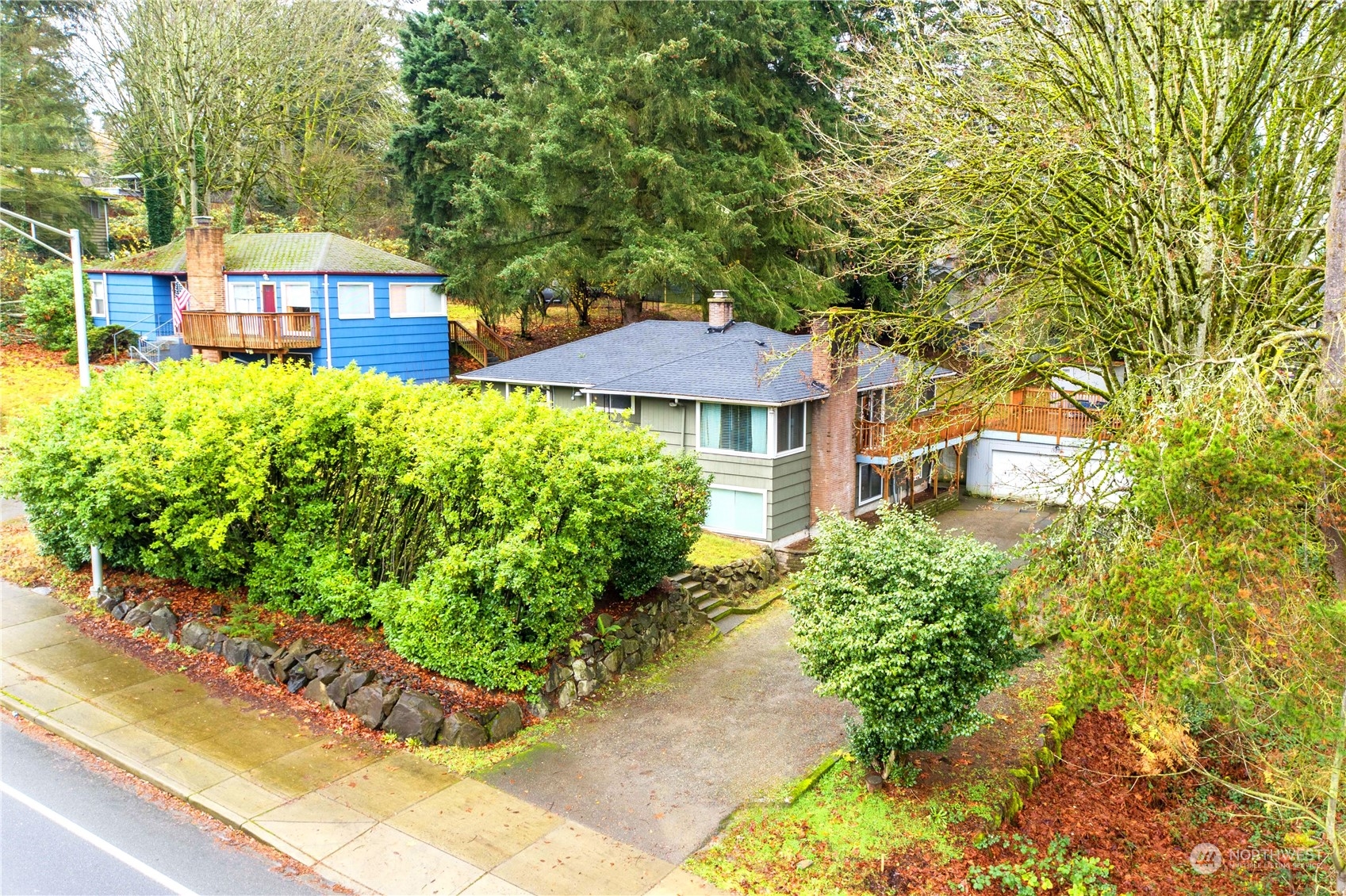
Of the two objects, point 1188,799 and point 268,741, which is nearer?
point 1188,799

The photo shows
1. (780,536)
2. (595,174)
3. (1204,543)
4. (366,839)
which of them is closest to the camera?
(1204,543)

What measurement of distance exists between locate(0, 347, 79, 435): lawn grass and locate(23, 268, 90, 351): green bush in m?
0.58

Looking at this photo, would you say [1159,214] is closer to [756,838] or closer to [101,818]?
[756,838]

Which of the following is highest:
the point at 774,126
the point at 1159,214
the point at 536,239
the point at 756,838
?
the point at 774,126

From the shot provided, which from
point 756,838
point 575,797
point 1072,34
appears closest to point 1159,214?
point 1072,34

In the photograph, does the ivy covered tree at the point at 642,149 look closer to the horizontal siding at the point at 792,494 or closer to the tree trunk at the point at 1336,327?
the horizontal siding at the point at 792,494

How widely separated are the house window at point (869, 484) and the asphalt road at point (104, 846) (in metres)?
16.8

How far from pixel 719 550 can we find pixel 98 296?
23975 mm

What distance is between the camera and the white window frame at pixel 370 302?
86.3 ft

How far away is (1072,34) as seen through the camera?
12.3 m

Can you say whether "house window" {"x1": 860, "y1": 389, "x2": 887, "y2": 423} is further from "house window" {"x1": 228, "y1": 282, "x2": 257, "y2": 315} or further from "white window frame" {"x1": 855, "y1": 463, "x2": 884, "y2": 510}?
"house window" {"x1": 228, "y1": 282, "x2": 257, "y2": 315}

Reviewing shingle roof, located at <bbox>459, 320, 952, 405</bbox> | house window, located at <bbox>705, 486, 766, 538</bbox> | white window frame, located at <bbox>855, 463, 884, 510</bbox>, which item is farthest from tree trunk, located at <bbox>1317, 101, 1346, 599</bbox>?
white window frame, located at <bbox>855, 463, 884, 510</bbox>

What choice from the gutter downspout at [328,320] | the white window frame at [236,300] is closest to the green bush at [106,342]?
the white window frame at [236,300]

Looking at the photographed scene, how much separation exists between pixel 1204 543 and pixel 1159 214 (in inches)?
227
